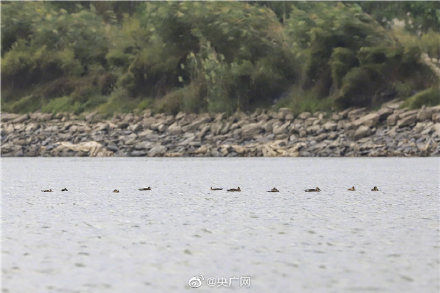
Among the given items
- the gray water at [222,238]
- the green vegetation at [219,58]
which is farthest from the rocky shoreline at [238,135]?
the gray water at [222,238]

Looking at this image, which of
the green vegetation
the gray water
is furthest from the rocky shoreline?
the gray water

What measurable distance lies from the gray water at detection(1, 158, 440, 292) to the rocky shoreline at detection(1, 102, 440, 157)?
71.8ft

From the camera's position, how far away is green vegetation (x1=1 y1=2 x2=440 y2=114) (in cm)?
5441

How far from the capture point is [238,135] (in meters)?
54.4

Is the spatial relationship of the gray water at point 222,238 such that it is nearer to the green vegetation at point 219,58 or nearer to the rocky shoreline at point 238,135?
the rocky shoreline at point 238,135

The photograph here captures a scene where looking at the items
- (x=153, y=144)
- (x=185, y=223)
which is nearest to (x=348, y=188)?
(x=185, y=223)

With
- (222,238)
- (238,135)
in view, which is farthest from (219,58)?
(222,238)

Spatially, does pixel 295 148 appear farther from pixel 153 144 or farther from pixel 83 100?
pixel 83 100

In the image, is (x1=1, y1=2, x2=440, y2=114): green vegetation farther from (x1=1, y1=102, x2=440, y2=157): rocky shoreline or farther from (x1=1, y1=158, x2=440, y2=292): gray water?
(x1=1, y1=158, x2=440, y2=292): gray water

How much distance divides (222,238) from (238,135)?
132ft

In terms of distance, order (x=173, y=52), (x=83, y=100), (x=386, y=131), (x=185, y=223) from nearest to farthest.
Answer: (x=185, y=223)
(x=386, y=131)
(x=173, y=52)
(x=83, y=100)

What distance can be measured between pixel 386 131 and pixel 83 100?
88.4 ft

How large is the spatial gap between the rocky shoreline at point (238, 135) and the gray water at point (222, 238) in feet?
71.8

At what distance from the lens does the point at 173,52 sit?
62875 millimetres
